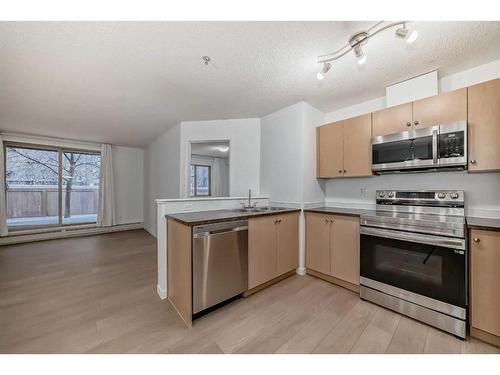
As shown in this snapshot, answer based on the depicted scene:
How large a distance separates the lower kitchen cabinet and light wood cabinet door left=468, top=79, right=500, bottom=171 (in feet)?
3.63

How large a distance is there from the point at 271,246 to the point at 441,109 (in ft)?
7.20

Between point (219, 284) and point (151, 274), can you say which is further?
point (151, 274)

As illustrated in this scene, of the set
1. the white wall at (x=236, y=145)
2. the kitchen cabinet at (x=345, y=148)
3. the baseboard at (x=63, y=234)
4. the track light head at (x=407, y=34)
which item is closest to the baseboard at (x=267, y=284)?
the white wall at (x=236, y=145)

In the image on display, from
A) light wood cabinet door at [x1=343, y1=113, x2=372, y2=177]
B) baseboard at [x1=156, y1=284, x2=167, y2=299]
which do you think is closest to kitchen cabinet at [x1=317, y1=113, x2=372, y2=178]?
light wood cabinet door at [x1=343, y1=113, x2=372, y2=177]

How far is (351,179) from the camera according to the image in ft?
9.46

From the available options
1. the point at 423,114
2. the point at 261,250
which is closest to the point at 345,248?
the point at 261,250

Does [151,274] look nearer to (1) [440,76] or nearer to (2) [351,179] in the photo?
(2) [351,179]

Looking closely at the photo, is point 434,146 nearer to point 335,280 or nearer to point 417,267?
point 417,267

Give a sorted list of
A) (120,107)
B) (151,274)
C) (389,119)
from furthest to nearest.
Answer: (120,107), (151,274), (389,119)

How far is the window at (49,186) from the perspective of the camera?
14.8 feet

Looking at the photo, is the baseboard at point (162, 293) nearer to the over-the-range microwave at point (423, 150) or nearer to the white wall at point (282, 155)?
the white wall at point (282, 155)

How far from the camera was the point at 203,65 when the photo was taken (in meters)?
1.93
